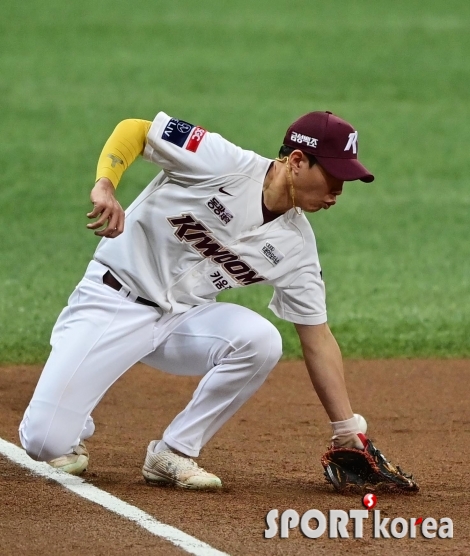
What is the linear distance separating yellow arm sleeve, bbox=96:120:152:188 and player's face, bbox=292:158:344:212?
718 millimetres

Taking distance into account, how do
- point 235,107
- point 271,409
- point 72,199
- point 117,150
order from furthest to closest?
point 235,107 → point 72,199 → point 271,409 → point 117,150

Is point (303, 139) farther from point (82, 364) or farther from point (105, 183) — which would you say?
point (82, 364)

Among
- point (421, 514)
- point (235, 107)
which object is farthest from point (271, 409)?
point (235, 107)

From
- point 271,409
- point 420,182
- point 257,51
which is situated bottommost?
point 271,409

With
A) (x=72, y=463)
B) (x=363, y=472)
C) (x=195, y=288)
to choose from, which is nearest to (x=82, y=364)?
(x=72, y=463)

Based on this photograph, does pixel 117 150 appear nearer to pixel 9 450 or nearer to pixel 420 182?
pixel 9 450

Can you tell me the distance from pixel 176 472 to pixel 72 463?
506 mm

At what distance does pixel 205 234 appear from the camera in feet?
17.0

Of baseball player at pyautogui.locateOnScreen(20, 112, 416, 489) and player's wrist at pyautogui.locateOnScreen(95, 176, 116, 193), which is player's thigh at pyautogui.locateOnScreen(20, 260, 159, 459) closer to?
baseball player at pyautogui.locateOnScreen(20, 112, 416, 489)

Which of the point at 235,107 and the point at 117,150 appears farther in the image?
the point at 235,107

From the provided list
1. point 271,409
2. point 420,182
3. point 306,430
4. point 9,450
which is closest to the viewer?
point 9,450

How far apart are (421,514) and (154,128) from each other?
80.3 inches

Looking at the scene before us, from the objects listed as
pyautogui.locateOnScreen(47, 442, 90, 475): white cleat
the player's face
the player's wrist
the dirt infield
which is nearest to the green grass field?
the dirt infield

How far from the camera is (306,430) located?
6.49m
